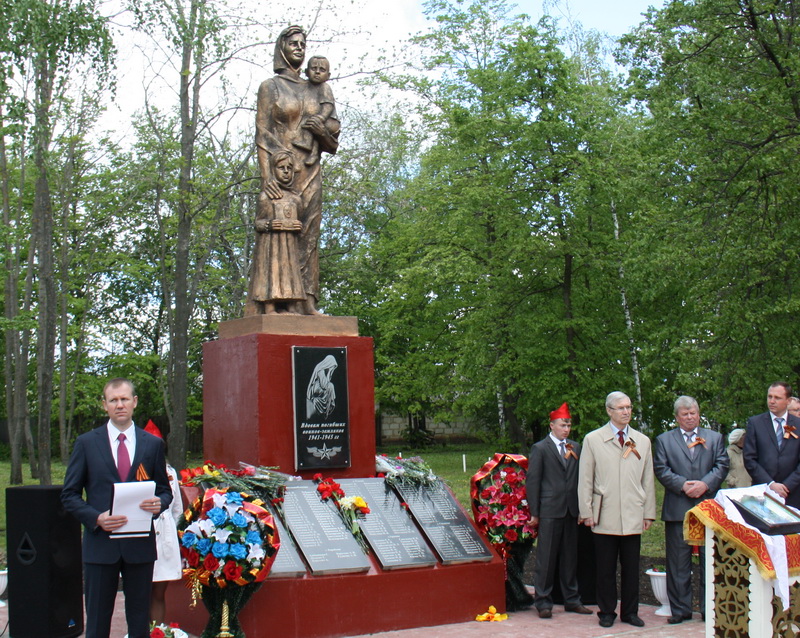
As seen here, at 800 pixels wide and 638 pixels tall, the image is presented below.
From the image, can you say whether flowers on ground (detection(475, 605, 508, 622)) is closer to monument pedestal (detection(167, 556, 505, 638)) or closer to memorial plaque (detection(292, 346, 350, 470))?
monument pedestal (detection(167, 556, 505, 638))

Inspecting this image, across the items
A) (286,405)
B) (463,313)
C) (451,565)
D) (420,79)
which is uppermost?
(420,79)

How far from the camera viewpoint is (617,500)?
694 cm

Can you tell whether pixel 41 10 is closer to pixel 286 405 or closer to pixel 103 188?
pixel 286 405

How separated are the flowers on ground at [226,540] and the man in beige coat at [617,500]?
8.05 feet

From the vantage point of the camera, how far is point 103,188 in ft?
80.0

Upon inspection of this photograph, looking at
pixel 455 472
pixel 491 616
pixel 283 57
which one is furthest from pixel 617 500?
pixel 455 472

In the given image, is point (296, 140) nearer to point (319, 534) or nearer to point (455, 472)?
point (319, 534)

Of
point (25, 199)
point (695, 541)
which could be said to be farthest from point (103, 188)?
point (695, 541)

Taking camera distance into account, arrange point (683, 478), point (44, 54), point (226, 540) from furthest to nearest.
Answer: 1. point (44, 54)
2. point (683, 478)
3. point (226, 540)

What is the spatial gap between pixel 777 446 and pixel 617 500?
1.32 metres

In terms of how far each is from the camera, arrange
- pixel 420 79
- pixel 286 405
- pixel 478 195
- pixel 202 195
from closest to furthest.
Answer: pixel 286 405 → pixel 202 195 → pixel 478 195 → pixel 420 79

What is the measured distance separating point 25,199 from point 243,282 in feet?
23.4

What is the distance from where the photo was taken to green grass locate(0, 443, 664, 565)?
11730mm

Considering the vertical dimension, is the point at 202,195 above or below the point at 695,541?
above
